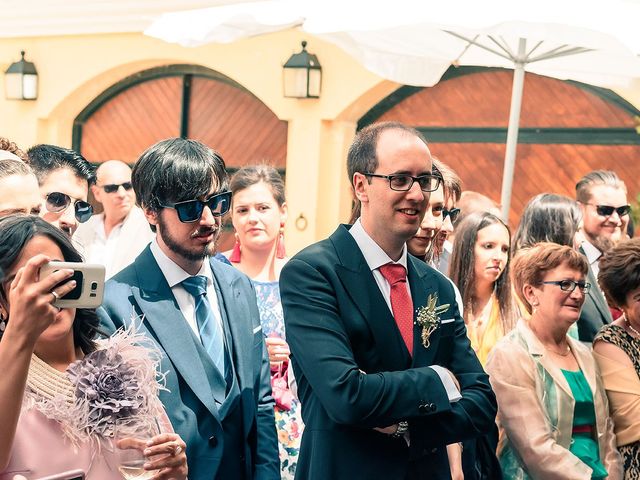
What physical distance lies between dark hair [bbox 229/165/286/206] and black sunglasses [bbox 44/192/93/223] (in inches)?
36.4

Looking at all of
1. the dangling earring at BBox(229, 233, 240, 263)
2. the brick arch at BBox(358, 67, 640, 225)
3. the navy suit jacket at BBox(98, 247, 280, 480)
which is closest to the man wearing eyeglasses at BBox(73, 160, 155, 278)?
the dangling earring at BBox(229, 233, 240, 263)

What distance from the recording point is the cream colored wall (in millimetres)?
12297

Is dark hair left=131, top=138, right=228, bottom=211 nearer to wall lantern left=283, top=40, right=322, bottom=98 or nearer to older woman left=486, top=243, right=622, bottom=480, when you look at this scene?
older woman left=486, top=243, right=622, bottom=480

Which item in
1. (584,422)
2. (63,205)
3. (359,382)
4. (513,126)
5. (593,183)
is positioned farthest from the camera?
(513,126)

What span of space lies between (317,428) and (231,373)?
1.63 feet

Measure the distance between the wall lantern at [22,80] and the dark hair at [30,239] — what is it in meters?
12.2

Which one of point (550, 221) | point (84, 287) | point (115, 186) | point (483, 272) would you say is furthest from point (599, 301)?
point (84, 287)

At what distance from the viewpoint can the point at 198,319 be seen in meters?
4.18

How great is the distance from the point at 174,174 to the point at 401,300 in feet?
3.29

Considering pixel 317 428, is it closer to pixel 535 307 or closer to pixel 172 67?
pixel 535 307

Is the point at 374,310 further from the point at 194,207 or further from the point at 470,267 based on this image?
the point at 470,267

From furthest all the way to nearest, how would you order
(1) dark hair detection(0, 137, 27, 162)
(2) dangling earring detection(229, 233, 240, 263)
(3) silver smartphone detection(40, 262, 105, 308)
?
(2) dangling earring detection(229, 233, 240, 263), (1) dark hair detection(0, 137, 27, 162), (3) silver smartphone detection(40, 262, 105, 308)

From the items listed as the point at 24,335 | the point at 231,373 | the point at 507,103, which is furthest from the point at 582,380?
the point at 507,103

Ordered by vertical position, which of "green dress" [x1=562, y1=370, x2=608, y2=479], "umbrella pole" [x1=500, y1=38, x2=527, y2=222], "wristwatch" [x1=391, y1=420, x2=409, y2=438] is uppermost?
"umbrella pole" [x1=500, y1=38, x2=527, y2=222]
